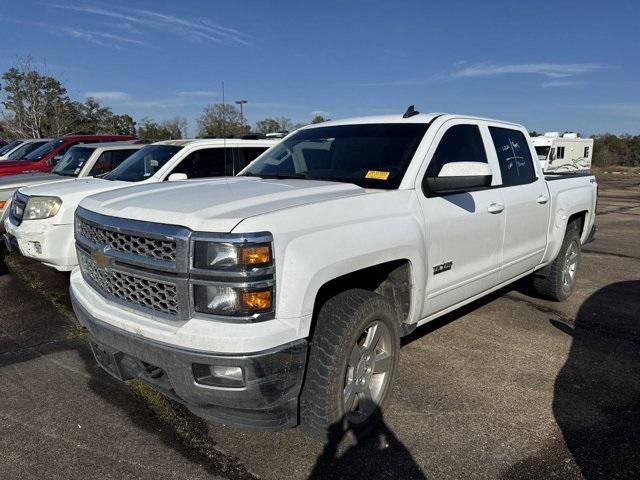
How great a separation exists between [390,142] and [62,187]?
4239 millimetres

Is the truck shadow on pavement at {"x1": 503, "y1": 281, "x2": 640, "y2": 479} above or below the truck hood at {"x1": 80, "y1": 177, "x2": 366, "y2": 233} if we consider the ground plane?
below

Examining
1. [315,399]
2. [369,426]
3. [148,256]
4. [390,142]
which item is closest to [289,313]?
[315,399]

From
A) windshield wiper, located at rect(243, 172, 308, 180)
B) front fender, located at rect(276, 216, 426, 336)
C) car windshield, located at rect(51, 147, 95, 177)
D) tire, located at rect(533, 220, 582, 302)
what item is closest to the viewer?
front fender, located at rect(276, 216, 426, 336)

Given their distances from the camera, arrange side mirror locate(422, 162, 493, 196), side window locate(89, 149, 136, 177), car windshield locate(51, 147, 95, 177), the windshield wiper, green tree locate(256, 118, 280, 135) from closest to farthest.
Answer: side mirror locate(422, 162, 493, 196)
the windshield wiper
side window locate(89, 149, 136, 177)
car windshield locate(51, 147, 95, 177)
green tree locate(256, 118, 280, 135)

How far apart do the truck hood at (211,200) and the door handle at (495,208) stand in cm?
129

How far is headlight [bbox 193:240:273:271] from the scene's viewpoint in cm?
239

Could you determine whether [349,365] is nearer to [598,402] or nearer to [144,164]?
[598,402]

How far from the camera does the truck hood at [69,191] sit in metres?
5.71

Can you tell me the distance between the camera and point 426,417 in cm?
334

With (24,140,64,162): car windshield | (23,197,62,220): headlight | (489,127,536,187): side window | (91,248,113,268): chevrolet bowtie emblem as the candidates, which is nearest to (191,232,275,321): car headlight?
(91,248,113,268): chevrolet bowtie emblem

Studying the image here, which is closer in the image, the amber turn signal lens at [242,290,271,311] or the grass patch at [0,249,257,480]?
the amber turn signal lens at [242,290,271,311]

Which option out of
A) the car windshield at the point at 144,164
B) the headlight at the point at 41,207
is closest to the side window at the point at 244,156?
the car windshield at the point at 144,164

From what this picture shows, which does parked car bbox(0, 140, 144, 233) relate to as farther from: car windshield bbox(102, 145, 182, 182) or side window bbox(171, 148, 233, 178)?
side window bbox(171, 148, 233, 178)

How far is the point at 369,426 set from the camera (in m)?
3.14
